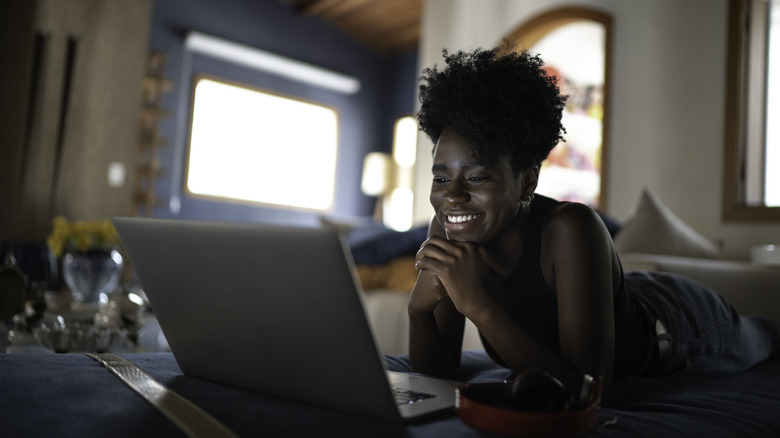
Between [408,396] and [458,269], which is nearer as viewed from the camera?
[408,396]

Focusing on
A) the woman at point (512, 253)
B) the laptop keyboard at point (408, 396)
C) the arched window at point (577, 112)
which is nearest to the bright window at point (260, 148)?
the arched window at point (577, 112)

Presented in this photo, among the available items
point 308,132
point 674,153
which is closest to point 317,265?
point 674,153

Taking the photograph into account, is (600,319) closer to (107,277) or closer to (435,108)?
(435,108)

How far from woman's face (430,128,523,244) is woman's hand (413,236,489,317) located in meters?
0.06

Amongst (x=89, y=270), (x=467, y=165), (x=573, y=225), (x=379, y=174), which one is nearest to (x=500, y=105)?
(x=467, y=165)

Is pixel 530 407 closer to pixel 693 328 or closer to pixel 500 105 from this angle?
pixel 500 105

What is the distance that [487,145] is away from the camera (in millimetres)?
1069

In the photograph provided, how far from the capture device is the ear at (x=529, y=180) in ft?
3.83

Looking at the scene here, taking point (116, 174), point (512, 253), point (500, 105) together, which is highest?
point (116, 174)

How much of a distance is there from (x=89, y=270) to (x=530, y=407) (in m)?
1.73

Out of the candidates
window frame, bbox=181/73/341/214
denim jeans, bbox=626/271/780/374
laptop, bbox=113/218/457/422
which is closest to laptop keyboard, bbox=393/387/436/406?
laptop, bbox=113/218/457/422

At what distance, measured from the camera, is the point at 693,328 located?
4.63ft

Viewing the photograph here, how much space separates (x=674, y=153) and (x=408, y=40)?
15.8ft

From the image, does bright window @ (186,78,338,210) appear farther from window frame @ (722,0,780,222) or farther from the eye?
the eye
